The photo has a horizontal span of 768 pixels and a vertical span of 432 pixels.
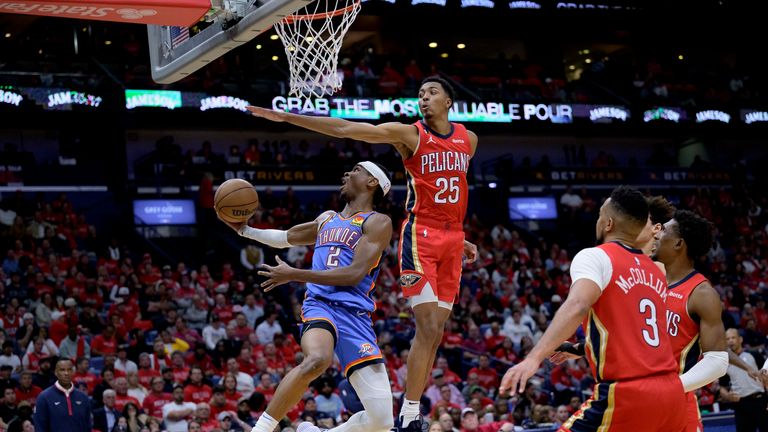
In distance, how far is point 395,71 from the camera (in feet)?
86.0

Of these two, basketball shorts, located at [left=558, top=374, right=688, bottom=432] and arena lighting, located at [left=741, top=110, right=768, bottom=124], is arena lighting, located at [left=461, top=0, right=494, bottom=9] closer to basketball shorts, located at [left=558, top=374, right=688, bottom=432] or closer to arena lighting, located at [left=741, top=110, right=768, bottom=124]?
arena lighting, located at [left=741, top=110, right=768, bottom=124]

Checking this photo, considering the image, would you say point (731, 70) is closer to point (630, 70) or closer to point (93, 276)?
point (630, 70)

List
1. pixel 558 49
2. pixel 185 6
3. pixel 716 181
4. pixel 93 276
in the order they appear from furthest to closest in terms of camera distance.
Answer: pixel 558 49 → pixel 716 181 → pixel 93 276 → pixel 185 6

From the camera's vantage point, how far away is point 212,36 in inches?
297

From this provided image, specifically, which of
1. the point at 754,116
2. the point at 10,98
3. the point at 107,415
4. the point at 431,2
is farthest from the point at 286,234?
the point at 754,116

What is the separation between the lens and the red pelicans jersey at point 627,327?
5.04 m

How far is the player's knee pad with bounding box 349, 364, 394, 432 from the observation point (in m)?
6.96

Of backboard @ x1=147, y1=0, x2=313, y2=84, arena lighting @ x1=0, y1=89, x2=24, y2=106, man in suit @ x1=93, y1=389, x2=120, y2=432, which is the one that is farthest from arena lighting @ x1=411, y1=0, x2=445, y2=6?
backboard @ x1=147, y1=0, x2=313, y2=84

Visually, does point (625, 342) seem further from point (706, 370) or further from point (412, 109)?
point (412, 109)

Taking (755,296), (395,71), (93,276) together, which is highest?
(395,71)

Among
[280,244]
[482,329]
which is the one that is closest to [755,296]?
[482,329]

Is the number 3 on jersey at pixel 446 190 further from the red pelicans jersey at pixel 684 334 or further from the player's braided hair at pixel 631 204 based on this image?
the player's braided hair at pixel 631 204

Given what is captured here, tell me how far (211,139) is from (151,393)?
14.9 metres

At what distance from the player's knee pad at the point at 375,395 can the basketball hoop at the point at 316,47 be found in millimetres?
2445
